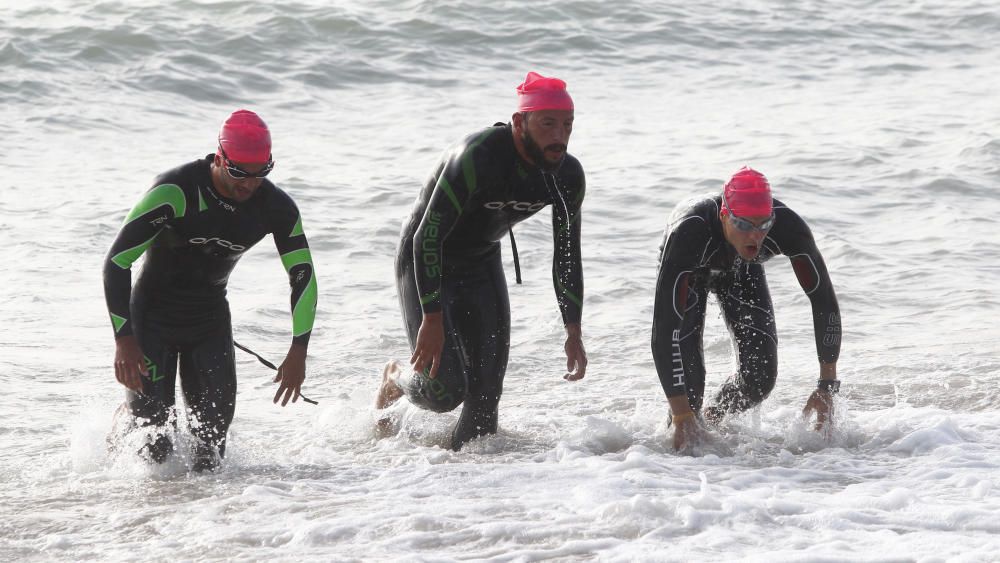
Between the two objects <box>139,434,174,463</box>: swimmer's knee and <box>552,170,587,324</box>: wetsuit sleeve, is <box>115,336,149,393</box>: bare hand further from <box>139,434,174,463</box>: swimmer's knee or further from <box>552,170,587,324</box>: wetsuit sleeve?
<box>552,170,587,324</box>: wetsuit sleeve

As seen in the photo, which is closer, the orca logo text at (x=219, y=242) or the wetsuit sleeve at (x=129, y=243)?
the wetsuit sleeve at (x=129, y=243)

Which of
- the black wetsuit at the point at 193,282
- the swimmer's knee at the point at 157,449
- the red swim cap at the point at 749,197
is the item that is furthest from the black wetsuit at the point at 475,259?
the swimmer's knee at the point at 157,449

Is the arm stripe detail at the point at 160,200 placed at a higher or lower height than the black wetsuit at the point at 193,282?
higher

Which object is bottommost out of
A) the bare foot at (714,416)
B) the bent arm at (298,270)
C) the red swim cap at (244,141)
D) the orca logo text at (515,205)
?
the bare foot at (714,416)

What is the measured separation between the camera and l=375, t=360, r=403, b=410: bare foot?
21.6 feet

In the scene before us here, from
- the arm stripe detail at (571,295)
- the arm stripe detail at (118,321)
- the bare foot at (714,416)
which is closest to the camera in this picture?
the arm stripe detail at (118,321)

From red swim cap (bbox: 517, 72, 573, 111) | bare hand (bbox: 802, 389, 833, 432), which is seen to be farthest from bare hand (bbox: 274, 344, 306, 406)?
bare hand (bbox: 802, 389, 833, 432)

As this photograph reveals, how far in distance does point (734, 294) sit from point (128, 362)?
2.96 meters

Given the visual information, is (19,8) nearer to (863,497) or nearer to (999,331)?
(999,331)

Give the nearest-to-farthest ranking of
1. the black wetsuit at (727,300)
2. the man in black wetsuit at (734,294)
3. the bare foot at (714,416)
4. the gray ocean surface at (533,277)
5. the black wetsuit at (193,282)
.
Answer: the gray ocean surface at (533,277)
the black wetsuit at (193,282)
the man in black wetsuit at (734,294)
the black wetsuit at (727,300)
the bare foot at (714,416)

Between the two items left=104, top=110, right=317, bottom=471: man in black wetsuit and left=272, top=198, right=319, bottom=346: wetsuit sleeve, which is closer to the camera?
left=104, top=110, right=317, bottom=471: man in black wetsuit

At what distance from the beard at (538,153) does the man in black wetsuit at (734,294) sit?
2.24 ft

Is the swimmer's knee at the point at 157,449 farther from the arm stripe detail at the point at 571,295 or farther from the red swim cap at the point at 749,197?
the red swim cap at the point at 749,197

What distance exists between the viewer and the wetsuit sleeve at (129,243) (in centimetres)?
518
